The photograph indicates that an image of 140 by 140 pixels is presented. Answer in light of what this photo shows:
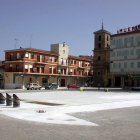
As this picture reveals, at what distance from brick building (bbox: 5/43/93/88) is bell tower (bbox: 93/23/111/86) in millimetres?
5514

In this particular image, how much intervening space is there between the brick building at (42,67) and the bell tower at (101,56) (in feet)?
18.1

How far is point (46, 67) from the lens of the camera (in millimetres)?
63938

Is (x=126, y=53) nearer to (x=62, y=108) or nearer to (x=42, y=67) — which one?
(x=42, y=67)

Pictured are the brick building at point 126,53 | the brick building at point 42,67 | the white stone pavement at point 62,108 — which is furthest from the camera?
the brick building at point 42,67

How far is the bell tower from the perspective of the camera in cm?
7375

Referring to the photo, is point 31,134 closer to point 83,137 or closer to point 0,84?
point 83,137

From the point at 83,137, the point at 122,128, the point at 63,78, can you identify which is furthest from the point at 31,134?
the point at 63,78

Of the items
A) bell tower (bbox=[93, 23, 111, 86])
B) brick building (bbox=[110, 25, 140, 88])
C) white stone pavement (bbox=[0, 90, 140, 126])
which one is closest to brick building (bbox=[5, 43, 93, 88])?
bell tower (bbox=[93, 23, 111, 86])

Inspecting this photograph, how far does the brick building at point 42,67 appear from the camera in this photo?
188 ft

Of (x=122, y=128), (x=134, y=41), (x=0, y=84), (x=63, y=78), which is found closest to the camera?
(x=122, y=128)

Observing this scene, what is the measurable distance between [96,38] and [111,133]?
230ft

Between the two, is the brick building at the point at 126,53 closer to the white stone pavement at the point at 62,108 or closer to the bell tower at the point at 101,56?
the bell tower at the point at 101,56

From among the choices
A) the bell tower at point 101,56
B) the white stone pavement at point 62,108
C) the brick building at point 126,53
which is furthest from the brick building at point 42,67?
the white stone pavement at point 62,108

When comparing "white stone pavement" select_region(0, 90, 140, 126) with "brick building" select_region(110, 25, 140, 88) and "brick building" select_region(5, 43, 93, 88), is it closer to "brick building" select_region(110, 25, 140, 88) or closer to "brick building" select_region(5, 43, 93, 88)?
"brick building" select_region(110, 25, 140, 88)
